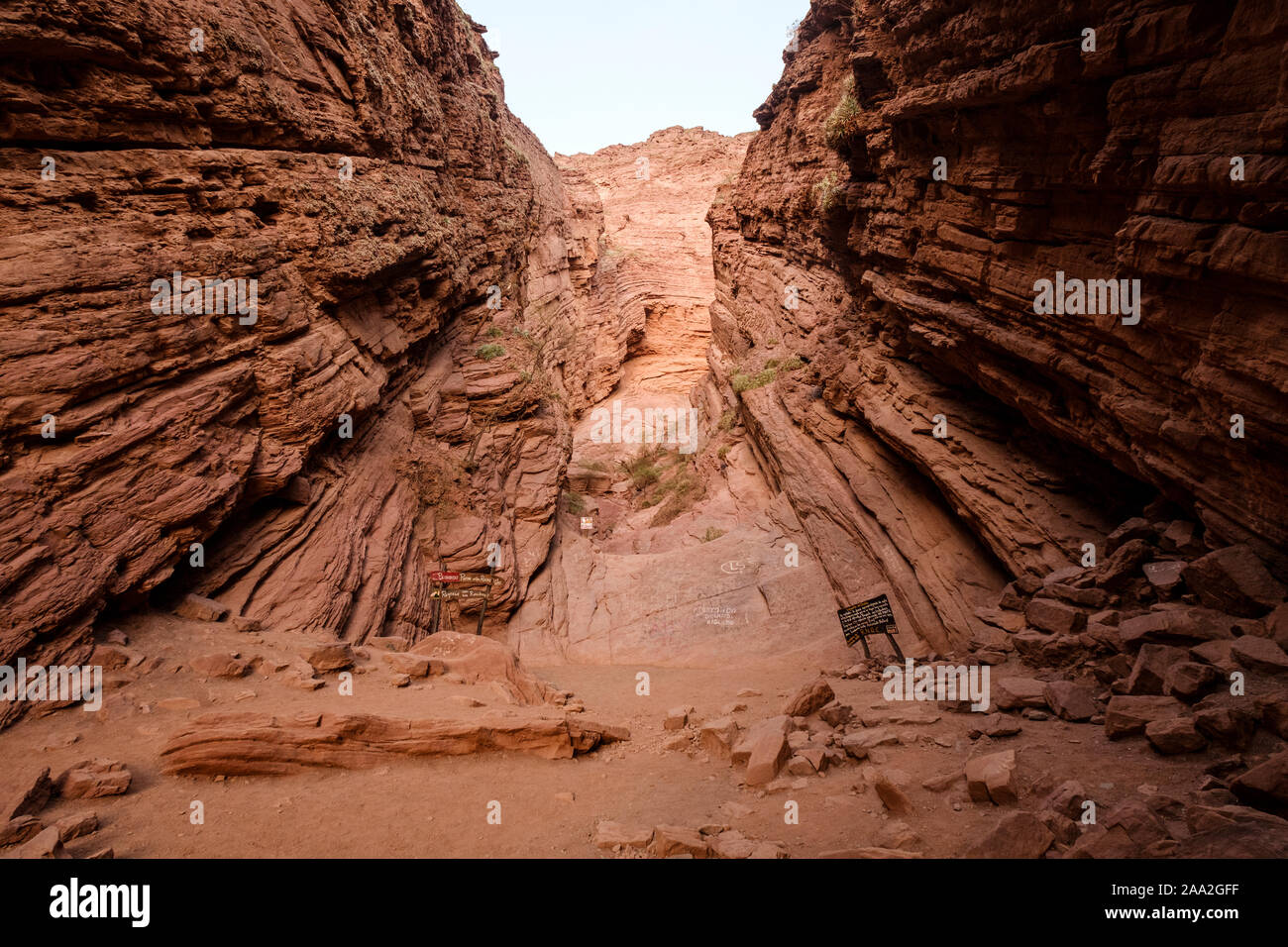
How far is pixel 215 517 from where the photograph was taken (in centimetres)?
991

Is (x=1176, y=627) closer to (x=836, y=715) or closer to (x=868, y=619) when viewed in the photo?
(x=836, y=715)

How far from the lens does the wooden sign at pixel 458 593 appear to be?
42.2ft

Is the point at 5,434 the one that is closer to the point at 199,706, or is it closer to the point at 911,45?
the point at 199,706

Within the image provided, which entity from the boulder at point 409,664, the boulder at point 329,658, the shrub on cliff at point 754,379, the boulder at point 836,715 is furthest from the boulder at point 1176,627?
the shrub on cliff at point 754,379

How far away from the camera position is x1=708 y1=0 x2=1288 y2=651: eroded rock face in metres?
6.36

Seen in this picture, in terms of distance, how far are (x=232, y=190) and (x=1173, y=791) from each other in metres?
15.1

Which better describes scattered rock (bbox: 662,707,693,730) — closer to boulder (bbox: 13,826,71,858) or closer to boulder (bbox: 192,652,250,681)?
boulder (bbox: 192,652,250,681)

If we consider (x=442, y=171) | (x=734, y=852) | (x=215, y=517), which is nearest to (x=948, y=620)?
(x=734, y=852)

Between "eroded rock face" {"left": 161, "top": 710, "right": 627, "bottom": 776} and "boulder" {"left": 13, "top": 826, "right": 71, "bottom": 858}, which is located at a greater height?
"boulder" {"left": 13, "top": 826, "right": 71, "bottom": 858}

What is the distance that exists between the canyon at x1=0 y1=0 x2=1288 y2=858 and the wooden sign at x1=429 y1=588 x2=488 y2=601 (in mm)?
→ 731

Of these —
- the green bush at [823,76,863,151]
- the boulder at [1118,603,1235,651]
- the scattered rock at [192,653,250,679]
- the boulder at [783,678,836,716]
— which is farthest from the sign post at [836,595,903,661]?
the green bush at [823,76,863,151]

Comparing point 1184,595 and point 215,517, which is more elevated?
point 215,517

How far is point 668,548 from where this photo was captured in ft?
65.5
